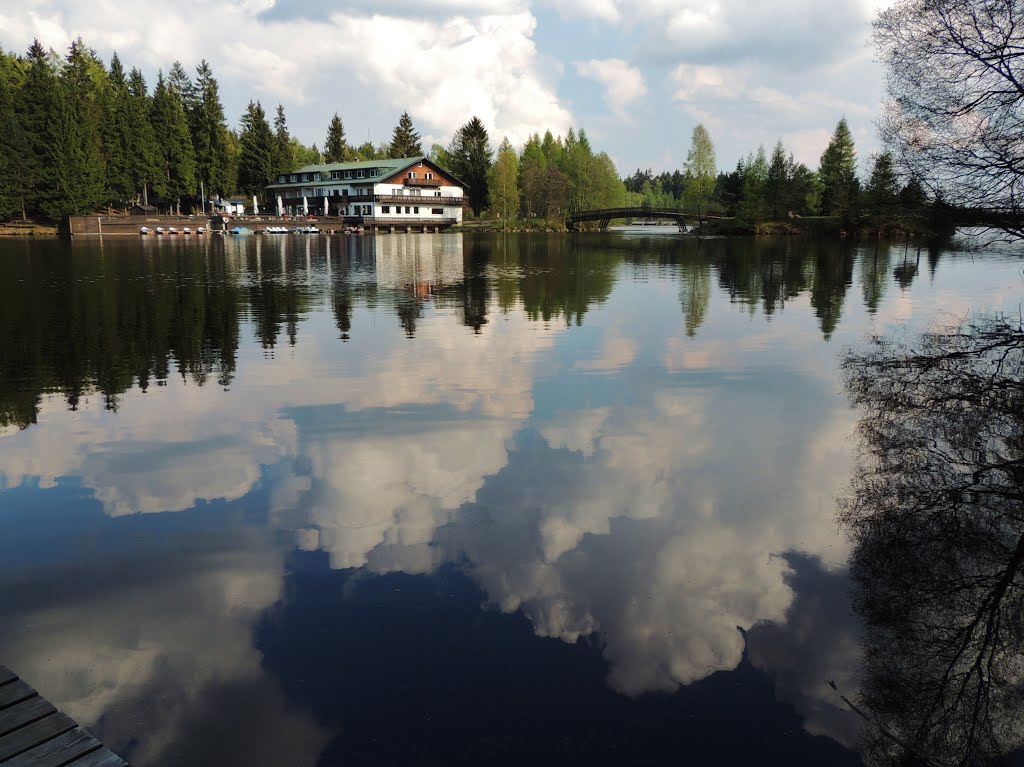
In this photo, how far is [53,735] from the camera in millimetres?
4766

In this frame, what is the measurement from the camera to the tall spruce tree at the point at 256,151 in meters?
126

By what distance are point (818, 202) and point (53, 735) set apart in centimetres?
13280

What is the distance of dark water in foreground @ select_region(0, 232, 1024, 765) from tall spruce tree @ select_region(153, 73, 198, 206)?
100 metres

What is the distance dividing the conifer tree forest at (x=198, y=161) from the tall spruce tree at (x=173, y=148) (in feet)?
0.60

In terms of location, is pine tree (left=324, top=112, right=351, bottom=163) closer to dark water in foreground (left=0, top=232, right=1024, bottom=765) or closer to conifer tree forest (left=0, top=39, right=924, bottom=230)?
conifer tree forest (left=0, top=39, right=924, bottom=230)

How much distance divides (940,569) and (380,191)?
4660 inches

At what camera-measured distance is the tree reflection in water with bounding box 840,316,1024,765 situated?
605cm

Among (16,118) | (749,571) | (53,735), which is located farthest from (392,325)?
(16,118)

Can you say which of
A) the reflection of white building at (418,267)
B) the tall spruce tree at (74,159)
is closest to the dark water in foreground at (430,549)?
the reflection of white building at (418,267)

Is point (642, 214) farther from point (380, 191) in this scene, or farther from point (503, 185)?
point (380, 191)

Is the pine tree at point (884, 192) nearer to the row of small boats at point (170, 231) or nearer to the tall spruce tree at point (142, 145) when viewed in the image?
the row of small boats at point (170, 231)

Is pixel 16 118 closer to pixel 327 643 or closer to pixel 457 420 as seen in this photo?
pixel 457 420

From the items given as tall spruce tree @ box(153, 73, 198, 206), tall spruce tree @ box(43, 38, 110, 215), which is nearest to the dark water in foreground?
tall spruce tree @ box(43, 38, 110, 215)

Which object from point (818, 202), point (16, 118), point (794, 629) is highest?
point (16, 118)
